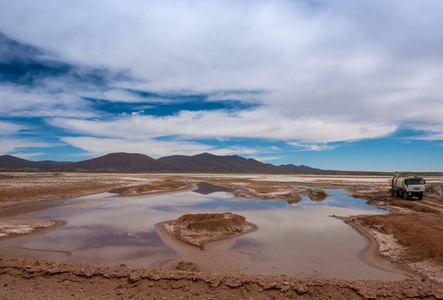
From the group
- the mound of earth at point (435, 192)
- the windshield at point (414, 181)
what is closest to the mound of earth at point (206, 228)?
the windshield at point (414, 181)

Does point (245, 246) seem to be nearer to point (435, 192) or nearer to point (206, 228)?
point (206, 228)

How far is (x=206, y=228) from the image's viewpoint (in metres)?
15.4

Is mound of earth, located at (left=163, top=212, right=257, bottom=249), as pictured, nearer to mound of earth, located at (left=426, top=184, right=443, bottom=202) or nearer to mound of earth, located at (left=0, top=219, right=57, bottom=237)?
mound of earth, located at (left=0, top=219, right=57, bottom=237)

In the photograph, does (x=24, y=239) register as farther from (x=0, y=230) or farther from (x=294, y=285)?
(x=294, y=285)

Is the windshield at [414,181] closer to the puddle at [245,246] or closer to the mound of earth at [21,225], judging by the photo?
the puddle at [245,246]

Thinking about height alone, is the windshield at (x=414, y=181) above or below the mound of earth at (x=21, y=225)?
above

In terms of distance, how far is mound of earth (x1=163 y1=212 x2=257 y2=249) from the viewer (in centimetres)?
1402

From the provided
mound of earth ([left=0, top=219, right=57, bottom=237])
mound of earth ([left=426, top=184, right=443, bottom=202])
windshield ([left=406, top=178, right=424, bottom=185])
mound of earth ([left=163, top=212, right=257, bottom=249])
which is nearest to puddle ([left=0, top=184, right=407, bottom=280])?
mound of earth ([left=163, top=212, right=257, bottom=249])

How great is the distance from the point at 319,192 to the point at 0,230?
3503cm

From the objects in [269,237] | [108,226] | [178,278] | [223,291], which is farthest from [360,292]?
[108,226]

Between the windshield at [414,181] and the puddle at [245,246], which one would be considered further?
the windshield at [414,181]

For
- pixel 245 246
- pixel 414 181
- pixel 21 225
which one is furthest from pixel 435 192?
pixel 21 225

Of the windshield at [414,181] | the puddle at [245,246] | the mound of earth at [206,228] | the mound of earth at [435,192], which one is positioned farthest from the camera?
the mound of earth at [435,192]

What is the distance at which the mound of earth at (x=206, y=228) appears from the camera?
14016mm
